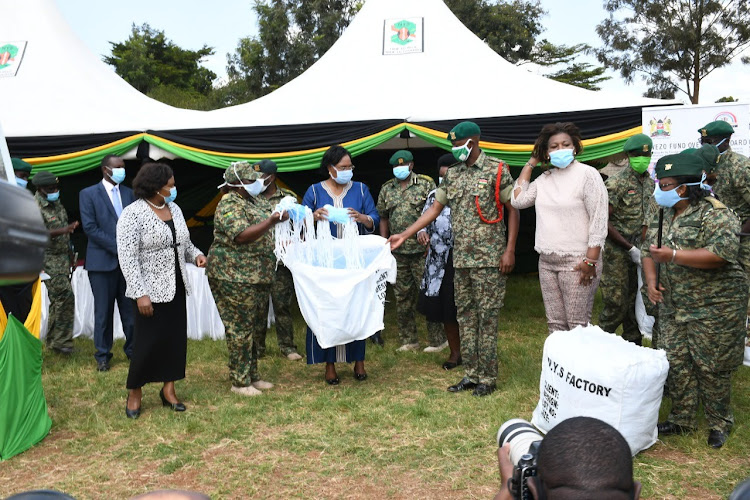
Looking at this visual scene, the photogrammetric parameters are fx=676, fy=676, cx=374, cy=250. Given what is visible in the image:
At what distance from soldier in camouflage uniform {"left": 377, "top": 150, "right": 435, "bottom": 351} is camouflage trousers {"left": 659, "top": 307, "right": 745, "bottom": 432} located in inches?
103

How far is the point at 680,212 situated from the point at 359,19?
20.3 ft

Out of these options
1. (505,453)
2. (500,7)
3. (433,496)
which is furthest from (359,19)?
(500,7)

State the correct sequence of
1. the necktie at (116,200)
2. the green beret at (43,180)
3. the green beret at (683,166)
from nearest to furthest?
the green beret at (683,166)
the necktie at (116,200)
the green beret at (43,180)

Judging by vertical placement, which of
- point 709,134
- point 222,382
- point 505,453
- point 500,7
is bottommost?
point 222,382

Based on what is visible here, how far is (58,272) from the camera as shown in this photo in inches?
234

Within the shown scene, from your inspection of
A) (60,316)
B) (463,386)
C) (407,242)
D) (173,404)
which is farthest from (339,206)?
(60,316)

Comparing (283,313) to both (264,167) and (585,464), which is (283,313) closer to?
(264,167)

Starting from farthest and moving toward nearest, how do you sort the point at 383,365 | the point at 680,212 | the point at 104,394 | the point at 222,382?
the point at 383,365
the point at 222,382
the point at 104,394
the point at 680,212

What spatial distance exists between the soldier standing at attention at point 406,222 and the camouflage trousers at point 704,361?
261 cm

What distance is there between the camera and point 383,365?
5504 millimetres

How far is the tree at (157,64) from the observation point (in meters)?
28.9

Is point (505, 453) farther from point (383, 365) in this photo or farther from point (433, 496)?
point (383, 365)

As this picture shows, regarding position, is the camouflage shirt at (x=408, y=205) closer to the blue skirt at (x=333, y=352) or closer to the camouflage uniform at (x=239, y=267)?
the blue skirt at (x=333, y=352)

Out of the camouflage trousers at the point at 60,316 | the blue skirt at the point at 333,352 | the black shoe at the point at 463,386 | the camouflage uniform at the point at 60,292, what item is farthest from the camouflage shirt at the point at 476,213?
the camouflage trousers at the point at 60,316
